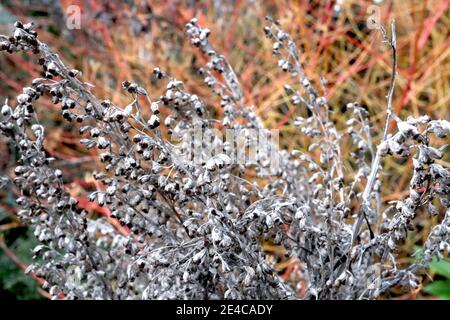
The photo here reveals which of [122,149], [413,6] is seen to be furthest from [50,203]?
[413,6]

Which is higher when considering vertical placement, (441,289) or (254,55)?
(254,55)

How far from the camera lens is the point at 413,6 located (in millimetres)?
3207

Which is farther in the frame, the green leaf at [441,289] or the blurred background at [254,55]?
the blurred background at [254,55]

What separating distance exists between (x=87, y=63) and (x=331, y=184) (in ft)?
8.62

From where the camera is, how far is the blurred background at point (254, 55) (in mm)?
2963

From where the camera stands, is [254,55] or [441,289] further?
[254,55]

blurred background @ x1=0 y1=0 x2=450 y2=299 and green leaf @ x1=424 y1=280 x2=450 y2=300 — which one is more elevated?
blurred background @ x1=0 y1=0 x2=450 y2=299

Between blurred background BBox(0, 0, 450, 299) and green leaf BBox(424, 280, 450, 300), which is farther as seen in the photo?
blurred background BBox(0, 0, 450, 299)

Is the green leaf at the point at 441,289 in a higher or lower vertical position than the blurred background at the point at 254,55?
lower

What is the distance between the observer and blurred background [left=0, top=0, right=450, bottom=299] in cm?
296

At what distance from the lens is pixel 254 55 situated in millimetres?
3396

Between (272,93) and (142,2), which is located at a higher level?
(142,2)

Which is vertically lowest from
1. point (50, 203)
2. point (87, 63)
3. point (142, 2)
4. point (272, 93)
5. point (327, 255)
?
point (327, 255)
